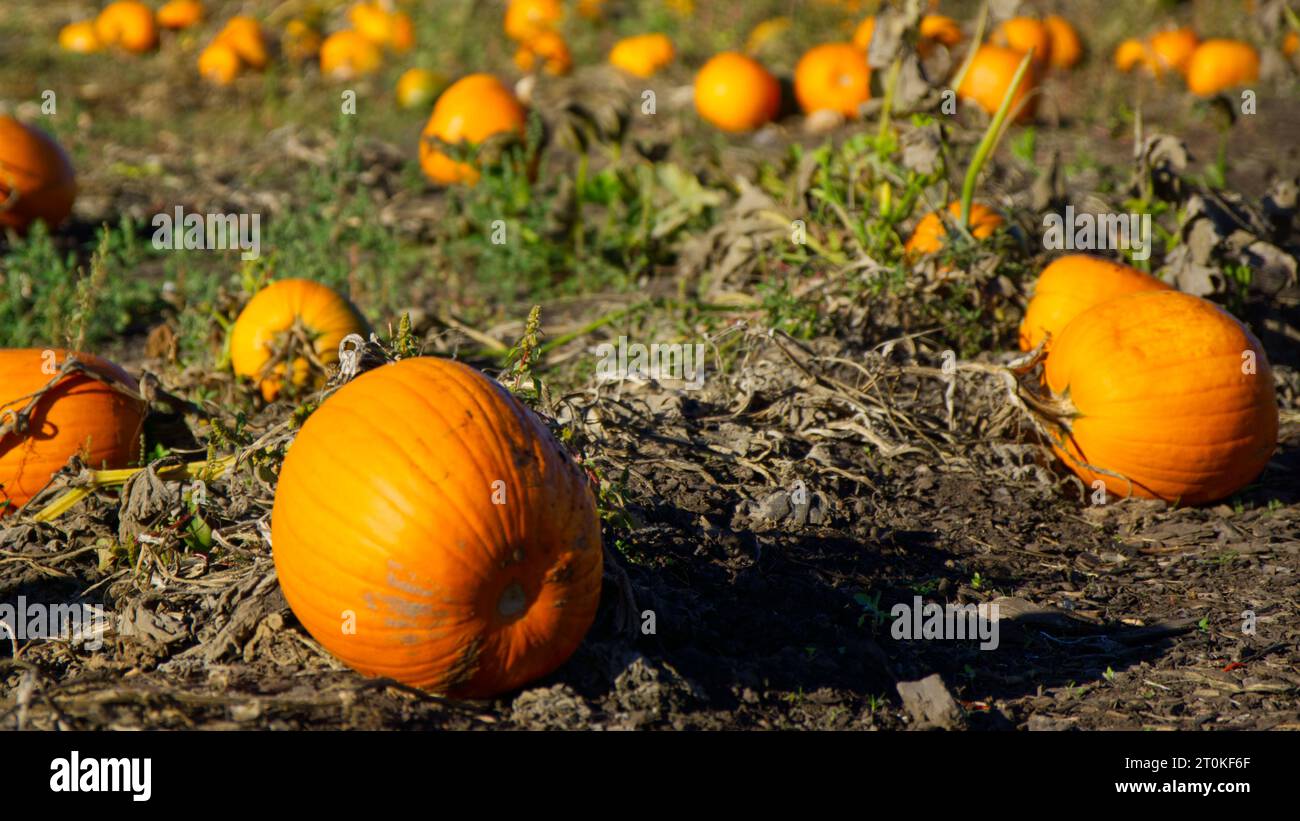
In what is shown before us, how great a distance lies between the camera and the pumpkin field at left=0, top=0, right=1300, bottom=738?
3.00m

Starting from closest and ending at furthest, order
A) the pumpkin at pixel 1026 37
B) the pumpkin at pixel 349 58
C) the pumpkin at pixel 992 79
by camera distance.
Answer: the pumpkin at pixel 992 79 < the pumpkin at pixel 1026 37 < the pumpkin at pixel 349 58

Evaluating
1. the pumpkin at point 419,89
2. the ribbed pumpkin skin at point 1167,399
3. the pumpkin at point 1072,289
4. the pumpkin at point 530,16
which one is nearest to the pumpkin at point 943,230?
the pumpkin at point 1072,289

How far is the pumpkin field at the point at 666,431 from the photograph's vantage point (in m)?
3.00

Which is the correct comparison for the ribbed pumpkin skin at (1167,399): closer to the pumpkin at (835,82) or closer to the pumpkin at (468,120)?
the pumpkin at (468,120)

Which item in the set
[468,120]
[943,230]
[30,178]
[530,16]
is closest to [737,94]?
[468,120]

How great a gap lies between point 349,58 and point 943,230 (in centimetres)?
726

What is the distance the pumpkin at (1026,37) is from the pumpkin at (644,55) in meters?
2.62

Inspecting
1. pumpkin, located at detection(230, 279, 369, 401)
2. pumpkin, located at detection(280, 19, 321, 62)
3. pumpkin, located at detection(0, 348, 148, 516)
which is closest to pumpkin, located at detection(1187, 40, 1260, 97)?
pumpkin, located at detection(230, 279, 369, 401)

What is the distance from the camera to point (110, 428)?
14.3 feet

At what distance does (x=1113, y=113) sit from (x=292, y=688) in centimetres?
796

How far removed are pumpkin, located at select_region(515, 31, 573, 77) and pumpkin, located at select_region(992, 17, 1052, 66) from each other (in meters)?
3.46

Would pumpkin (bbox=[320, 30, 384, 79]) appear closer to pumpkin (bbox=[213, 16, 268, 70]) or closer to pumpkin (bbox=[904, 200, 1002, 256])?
pumpkin (bbox=[213, 16, 268, 70])
